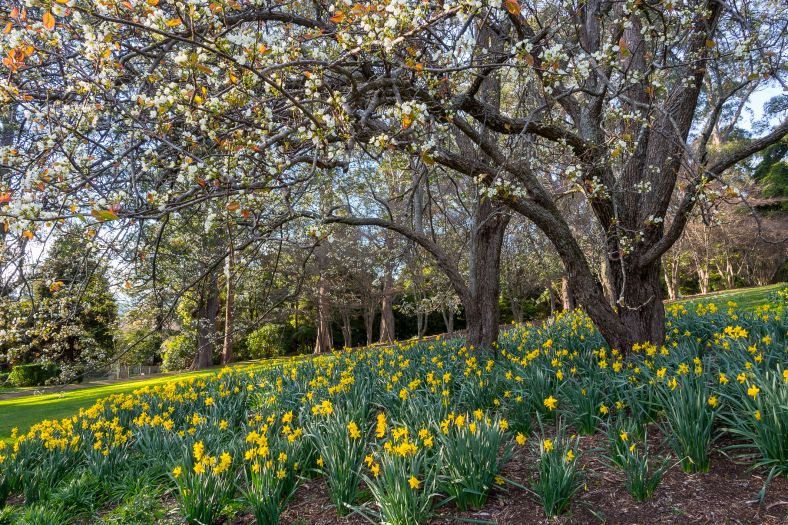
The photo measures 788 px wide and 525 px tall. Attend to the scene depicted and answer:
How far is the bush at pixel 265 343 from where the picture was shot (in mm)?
22141

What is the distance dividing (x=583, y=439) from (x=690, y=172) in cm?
217

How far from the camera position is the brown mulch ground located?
101 inches

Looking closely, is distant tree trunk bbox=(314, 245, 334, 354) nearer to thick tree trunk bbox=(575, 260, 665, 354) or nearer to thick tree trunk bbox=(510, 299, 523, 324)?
thick tree trunk bbox=(510, 299, 523, 324)

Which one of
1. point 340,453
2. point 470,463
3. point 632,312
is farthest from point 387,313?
point 470,463

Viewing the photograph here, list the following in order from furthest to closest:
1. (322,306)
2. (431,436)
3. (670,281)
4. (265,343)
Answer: (670,281), (265,343), (322,306), (431,436)

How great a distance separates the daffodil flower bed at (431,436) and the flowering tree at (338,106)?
2.51ft

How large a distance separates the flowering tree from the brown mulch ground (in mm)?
1192

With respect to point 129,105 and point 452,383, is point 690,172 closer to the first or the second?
point 452,383

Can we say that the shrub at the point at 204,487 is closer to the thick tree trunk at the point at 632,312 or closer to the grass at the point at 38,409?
the thick tree trunk at the point at 632,312

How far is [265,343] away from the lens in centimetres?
2273

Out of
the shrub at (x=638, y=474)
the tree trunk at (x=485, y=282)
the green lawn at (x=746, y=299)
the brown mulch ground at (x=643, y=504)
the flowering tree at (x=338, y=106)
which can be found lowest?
the brown mulch ground at (x=643, y=504)

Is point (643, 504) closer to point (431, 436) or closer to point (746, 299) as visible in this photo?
point (431, 436)

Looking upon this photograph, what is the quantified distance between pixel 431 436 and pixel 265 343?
20724mm

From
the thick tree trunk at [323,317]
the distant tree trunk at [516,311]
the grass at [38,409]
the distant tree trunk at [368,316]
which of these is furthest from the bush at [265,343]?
the grass at [38,409]
